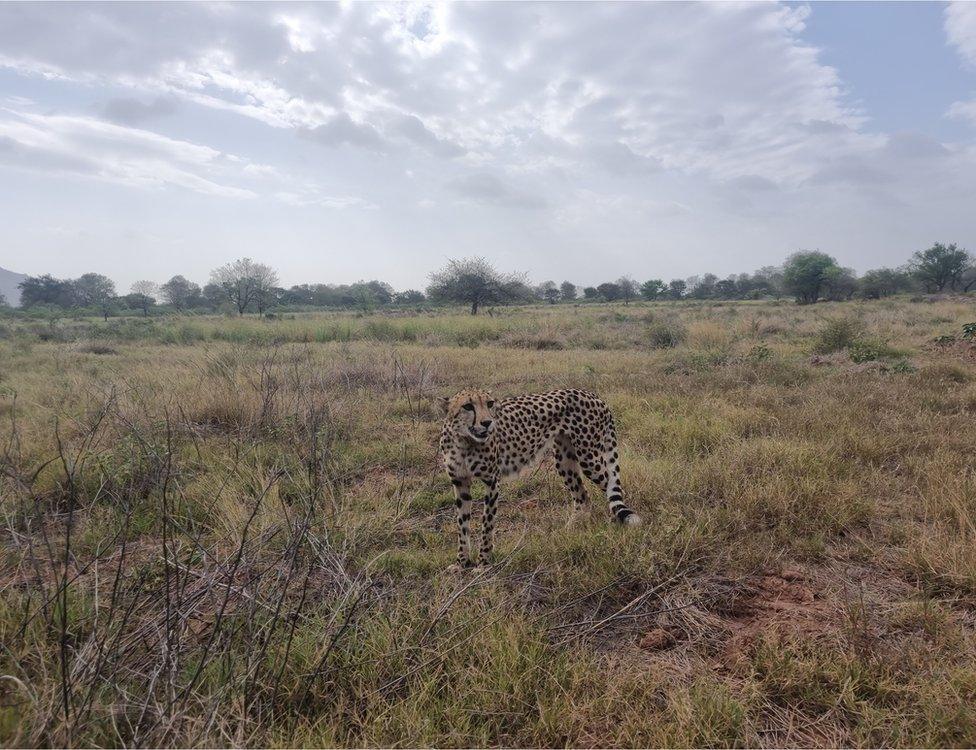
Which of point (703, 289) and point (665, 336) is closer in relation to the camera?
point (665, 336)

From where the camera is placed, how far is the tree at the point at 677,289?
2575 inches

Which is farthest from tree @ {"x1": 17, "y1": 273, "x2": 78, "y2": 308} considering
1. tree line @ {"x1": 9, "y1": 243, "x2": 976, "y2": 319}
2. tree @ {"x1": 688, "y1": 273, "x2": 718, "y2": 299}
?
tree @ {"x1": 688, "y1": 273, "x2": 718, "y2": 299}

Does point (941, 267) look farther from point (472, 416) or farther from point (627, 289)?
point (472, 416)

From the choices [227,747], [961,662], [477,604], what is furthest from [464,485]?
[961,662]

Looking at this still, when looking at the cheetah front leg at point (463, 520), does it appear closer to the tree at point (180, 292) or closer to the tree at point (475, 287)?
the tree at point (475, 287)

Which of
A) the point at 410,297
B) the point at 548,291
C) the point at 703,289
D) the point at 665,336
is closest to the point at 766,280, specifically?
the point at 703,289

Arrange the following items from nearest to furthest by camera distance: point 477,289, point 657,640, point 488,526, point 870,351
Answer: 1. point 657,640
2. point 488,526
3. point 870,351
4. point 477,289

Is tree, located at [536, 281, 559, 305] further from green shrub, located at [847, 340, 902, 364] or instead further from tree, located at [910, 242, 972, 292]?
green shrub, located at [847, 340, 902, 364]

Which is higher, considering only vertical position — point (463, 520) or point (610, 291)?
point (610, 291)

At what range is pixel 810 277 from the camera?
134 feet

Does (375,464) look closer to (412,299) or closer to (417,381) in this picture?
(417,381)

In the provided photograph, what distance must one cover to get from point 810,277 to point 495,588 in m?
46.0

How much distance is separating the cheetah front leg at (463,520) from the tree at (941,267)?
58.3 m

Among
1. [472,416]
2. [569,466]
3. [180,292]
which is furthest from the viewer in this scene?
[180,292]
